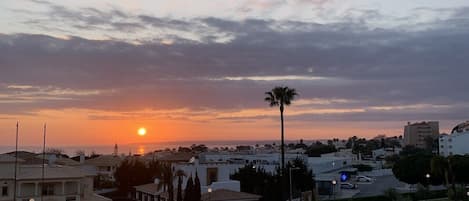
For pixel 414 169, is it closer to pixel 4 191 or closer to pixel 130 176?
pixel 130 176

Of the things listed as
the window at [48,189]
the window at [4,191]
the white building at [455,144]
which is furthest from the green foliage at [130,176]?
the white building at [455,144]

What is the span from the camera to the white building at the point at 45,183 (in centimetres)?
3850

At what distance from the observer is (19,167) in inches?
1569

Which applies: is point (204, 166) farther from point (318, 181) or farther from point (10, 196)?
point (10, 196)

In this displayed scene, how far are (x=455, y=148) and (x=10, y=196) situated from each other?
87.6 meters

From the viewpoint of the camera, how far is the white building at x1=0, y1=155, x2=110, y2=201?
3850 cm

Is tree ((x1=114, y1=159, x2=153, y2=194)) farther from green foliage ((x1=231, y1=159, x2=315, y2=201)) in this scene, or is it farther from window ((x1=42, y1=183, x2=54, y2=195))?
window ((x1=42, y1=183, x2=54, y2=195))

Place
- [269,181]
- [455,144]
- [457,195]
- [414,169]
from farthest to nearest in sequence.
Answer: [455,144] → [414,169] → [457,195] → [269,181]

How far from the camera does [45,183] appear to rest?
130 feet

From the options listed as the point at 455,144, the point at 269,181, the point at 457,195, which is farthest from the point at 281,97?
the point at 455,144

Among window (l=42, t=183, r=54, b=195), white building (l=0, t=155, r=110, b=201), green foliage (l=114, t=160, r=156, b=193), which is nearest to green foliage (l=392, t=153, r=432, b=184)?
green foliage (l=114, t=160, r=156, b=193)

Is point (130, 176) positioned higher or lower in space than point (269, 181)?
lower

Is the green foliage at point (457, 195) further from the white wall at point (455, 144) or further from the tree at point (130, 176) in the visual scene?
the white wall at point (455, 144)

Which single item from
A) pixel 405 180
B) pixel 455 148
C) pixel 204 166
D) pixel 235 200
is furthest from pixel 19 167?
pixel 455 148
